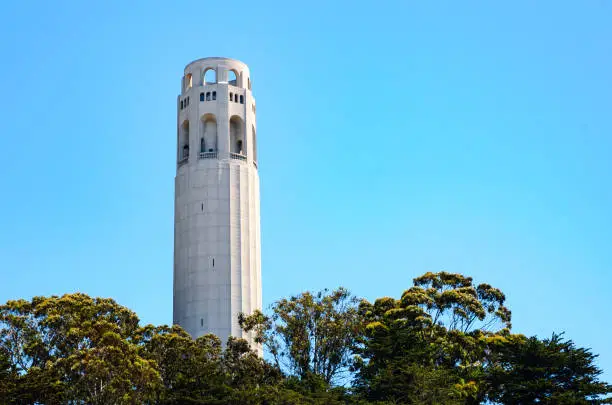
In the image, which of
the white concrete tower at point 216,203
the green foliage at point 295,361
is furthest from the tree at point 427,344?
the white concrete tower at point 216,203

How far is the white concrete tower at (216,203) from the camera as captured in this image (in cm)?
8244

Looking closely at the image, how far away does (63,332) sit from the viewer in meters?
56.1

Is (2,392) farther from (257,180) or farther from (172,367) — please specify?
(257,180)

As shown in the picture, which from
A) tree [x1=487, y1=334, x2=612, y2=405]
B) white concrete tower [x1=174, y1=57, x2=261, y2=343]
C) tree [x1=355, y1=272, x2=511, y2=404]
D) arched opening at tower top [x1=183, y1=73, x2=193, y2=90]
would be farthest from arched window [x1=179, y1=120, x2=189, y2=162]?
tree [x1=487, y1=334, x2=612, y2=405]

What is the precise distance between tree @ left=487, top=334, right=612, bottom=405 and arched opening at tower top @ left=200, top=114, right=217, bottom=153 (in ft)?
127

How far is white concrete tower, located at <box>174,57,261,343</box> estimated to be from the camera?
82438 mm

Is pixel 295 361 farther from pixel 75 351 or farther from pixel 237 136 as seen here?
pixel 237 136

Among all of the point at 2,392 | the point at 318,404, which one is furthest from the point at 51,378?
the point at 318,404

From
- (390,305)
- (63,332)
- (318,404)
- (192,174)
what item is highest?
(192,174)

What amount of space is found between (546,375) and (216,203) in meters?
37.4

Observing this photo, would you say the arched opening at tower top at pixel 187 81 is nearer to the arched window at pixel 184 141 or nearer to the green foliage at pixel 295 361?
the arched window at pixel 184 141

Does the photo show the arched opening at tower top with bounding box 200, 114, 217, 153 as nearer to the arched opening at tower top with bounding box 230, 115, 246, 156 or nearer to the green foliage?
the arched opening at tower top with bounding box 230, 115, 246, 156

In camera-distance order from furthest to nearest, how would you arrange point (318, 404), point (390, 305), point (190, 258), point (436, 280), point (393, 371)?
point (190, 258) → point (436, 280) → point (390, 305) → point (393, 371) → point (318, 404)

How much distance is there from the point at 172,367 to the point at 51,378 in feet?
23.0
